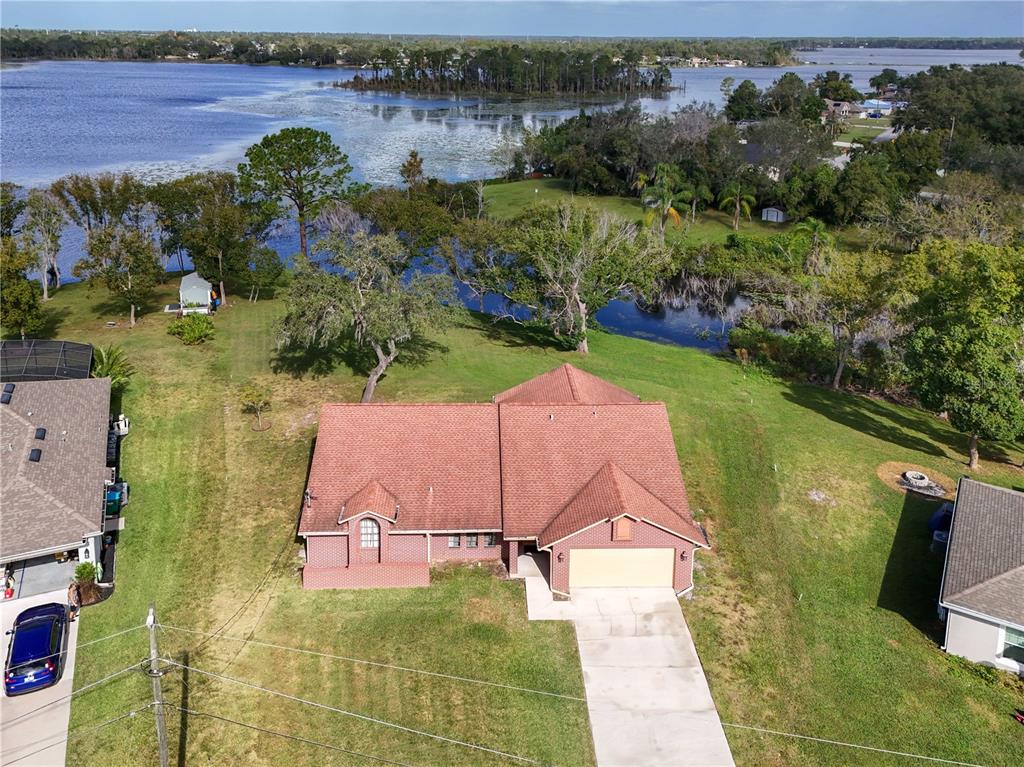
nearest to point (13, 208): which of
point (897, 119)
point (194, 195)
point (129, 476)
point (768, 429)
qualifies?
point (194, 195)

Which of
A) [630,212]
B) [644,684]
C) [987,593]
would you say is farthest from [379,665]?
[630,212]

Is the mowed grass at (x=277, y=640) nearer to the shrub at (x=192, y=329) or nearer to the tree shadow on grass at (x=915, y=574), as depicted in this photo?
the shrub at (x=192, y=329)

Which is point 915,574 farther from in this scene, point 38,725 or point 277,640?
point 38,725

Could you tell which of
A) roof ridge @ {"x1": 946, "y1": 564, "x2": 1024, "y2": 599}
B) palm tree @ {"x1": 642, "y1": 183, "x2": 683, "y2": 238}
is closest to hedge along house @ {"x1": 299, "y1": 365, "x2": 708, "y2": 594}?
roof ridge @ {"x1": 946, "y1": 564, "x2": 1024, "y2": 599}

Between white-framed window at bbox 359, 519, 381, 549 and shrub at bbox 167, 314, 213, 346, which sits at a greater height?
shrub at bbox 167, 314, 213, 346

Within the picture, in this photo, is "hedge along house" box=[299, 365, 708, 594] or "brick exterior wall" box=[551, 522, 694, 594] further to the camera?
"hedge along house" box=[299, 365, 708, 594]

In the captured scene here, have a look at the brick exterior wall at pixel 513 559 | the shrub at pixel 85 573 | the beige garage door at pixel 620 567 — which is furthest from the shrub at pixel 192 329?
the beige garage door at pixel 620 567

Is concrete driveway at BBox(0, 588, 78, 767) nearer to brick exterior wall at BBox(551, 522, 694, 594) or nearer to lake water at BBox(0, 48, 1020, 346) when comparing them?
brick exterior wall at BBox(551, 522, 694, 594)

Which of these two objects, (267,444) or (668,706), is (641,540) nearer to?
(668,706)
